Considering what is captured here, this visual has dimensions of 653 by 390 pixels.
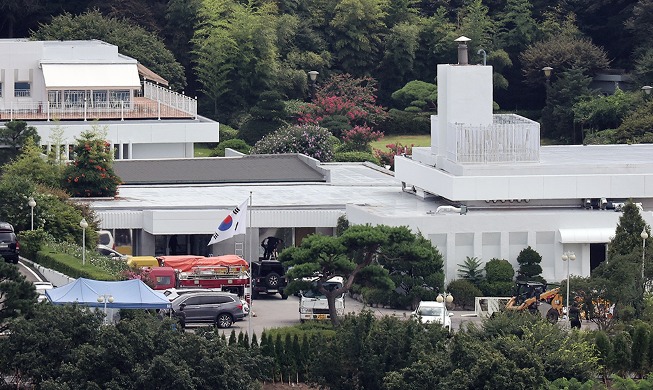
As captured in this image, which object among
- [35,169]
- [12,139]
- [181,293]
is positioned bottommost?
[181,293]

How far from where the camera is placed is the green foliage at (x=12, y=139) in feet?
242

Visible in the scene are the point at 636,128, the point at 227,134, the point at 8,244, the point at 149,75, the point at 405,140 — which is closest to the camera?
the point at 8,244

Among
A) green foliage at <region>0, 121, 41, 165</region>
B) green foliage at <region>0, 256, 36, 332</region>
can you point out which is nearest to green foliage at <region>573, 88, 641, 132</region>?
green foliage at <region>0, 121, 41, 165</region>

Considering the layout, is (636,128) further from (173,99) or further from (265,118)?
(173,99)

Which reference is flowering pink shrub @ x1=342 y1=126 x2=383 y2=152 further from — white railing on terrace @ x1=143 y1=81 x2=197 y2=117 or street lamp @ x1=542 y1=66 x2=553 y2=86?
street lamp @ x1=542 y1=66 x2=553 y2=86

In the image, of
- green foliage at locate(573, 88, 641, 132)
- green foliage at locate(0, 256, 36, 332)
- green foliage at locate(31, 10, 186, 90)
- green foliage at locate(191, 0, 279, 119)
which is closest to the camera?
green foliage at locate(0, 256, 36, 332)

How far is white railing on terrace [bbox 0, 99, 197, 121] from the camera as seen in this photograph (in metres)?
83.6

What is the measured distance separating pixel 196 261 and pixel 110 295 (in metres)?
8.80

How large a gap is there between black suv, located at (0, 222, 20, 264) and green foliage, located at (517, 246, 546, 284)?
1414cm

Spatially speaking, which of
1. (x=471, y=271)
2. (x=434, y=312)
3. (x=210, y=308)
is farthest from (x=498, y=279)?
(x=210, y=308)

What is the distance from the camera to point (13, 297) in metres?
48.5

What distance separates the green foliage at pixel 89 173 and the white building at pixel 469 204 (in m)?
0.70

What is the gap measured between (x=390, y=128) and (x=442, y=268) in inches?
1418

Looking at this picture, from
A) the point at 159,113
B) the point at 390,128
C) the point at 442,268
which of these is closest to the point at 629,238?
the point at 442,268
